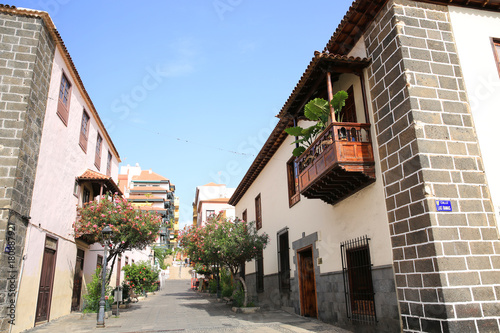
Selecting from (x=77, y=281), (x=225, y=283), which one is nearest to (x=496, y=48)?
(x=77, y=281)

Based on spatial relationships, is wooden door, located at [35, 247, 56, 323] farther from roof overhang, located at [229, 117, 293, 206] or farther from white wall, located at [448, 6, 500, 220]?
white wall, located at [448, 6, 500, 220]

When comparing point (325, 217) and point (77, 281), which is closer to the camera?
point (325, 217)

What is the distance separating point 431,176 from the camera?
6.25 meters

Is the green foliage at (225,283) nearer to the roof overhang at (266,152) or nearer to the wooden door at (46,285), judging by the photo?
the roof overhang at (266,152)

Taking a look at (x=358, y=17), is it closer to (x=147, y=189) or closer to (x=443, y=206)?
(x=443, y=206)

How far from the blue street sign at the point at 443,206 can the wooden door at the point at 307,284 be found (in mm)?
5425

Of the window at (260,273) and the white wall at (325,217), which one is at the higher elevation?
the white wall at (325,217)

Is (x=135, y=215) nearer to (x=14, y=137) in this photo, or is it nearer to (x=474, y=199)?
(x=14, y=137)

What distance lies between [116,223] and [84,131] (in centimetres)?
443

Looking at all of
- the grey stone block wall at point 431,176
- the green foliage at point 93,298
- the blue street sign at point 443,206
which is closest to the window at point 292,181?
the grey stone block wall at point 431,176

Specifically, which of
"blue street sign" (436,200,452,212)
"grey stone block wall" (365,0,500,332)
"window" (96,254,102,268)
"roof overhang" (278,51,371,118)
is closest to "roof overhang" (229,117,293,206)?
"roof overhang" (278,51,371,118)

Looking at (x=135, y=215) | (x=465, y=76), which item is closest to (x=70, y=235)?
(x=135, y=215)

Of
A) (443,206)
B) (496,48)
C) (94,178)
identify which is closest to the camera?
(443,206)

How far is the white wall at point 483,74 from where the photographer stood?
6730 millimetres
